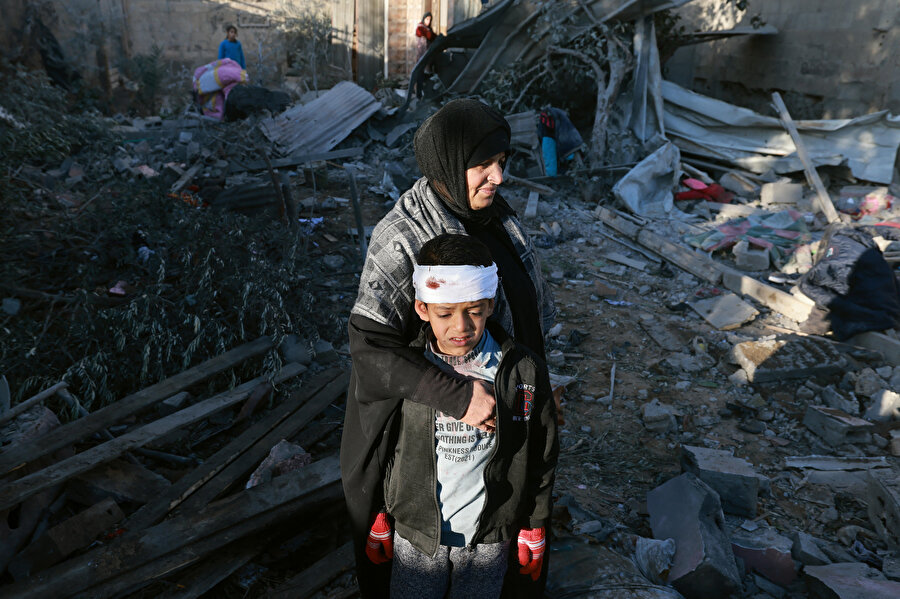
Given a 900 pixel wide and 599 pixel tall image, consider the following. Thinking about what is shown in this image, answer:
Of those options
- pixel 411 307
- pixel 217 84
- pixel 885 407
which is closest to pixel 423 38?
pixel 217 84

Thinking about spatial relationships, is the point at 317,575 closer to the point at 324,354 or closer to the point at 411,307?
the point at 411,307

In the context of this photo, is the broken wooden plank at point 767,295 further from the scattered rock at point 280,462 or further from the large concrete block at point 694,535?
the scattered rock at point 280,462

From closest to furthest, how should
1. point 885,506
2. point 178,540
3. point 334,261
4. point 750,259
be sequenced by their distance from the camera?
point 178,540 < point 885,506 < point 334,261 < point 750,259

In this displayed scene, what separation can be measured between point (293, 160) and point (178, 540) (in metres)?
7.22

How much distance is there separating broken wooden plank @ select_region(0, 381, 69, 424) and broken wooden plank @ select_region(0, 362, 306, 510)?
461 mm

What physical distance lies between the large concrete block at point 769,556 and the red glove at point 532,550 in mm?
1584

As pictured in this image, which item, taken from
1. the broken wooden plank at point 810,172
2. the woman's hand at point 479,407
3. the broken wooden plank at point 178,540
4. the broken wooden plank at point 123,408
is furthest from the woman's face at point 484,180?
the broken wooden plank at point 810,172

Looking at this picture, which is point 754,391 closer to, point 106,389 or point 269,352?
point 269,352

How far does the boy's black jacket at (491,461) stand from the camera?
5.33 feet

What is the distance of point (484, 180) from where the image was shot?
5.95 feet

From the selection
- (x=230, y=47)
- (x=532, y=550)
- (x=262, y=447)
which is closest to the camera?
(x=532, y=550)

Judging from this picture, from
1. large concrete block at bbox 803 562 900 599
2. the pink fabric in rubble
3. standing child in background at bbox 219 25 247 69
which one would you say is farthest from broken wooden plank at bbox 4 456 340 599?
standing child in background at bbox 219 25 247 69

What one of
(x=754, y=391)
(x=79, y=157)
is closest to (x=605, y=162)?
(x=754, y=391)

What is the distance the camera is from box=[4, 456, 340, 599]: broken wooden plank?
7.43 ft
